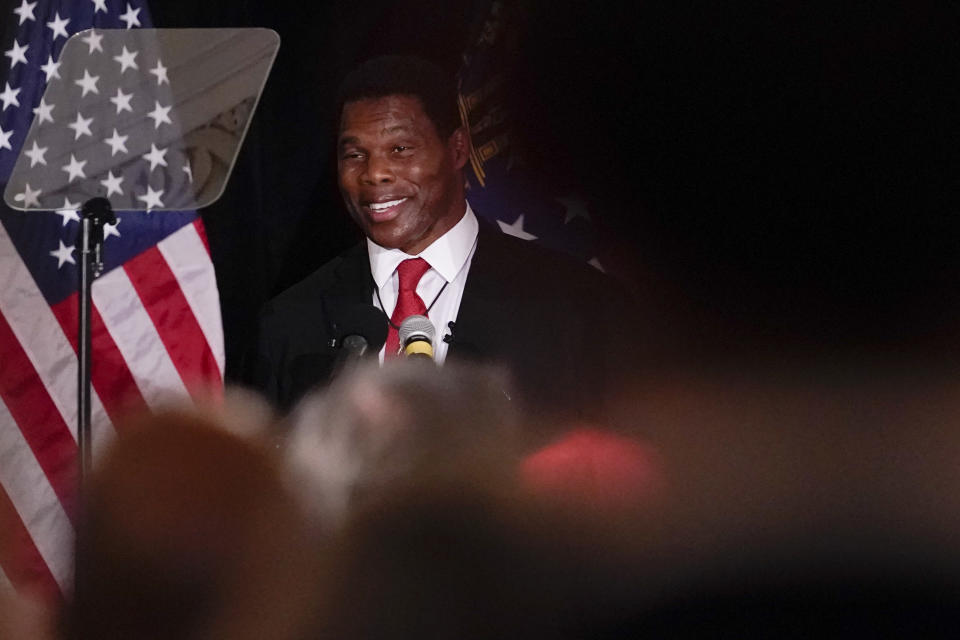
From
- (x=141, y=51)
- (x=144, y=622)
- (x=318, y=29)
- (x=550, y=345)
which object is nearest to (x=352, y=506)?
(x=144, y=622)

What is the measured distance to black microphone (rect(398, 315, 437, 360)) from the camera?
1637 mm

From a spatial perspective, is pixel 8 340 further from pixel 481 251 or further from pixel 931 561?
pixel 931 561

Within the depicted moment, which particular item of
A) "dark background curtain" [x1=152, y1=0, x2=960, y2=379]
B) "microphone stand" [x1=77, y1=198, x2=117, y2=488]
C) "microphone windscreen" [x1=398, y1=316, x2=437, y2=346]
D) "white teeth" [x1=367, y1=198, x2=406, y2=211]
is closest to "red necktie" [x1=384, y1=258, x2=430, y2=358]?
"white teeth" [x1=367, y1=198, x2=406, y2=211]

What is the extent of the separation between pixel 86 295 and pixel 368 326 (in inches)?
29.1

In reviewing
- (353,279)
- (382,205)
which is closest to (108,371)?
(353,279)

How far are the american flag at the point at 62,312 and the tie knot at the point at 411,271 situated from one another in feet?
2.12

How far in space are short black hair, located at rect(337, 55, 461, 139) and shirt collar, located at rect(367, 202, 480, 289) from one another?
0.21 metres

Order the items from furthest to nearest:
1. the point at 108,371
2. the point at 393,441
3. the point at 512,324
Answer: the point at 108,371 → the point at 512,324 → the point at 393,441

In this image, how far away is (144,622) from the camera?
33.9 inches

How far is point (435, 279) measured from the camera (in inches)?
92.9

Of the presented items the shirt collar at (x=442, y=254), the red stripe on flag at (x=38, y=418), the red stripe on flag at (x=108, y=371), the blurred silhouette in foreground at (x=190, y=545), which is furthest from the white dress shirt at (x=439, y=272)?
the blurred silhouette in foreground at (x=190, y=545)

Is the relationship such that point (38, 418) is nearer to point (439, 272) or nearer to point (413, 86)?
point (439, 272)

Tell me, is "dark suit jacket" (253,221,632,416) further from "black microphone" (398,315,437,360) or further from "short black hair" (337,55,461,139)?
"black microphone" (398,315,437,360)

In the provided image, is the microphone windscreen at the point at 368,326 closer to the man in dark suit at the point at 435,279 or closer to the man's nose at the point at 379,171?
the man in dark suit at the point at 435,279
